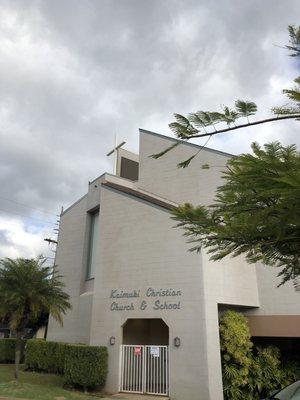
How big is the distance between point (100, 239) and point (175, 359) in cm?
656

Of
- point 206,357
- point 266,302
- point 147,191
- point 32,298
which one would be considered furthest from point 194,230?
point 147,191

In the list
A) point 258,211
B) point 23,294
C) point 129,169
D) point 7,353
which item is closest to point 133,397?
point 23,294

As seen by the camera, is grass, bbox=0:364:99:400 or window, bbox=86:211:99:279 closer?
grass, bbox=0:364:99:400

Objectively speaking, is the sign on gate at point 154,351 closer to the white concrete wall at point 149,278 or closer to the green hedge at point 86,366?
the white concrete wall at point 149,278

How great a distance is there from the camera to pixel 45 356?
58.9 feet

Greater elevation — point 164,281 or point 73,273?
point 73,273

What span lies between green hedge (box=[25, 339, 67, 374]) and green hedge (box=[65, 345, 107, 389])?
8.45ft

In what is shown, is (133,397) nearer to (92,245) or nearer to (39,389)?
(39,389)

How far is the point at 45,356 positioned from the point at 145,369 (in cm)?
624

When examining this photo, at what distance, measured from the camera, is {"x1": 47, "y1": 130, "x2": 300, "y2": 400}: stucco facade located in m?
13.4

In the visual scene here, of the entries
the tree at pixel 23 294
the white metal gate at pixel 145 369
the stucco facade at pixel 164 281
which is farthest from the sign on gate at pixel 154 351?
the tree at pixel 23 294

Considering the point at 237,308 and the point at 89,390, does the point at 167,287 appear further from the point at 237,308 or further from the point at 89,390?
the point at 89,390

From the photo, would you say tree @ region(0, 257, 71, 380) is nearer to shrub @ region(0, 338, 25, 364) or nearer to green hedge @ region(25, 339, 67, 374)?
green hedge @ region(25, 339, 67, 374)

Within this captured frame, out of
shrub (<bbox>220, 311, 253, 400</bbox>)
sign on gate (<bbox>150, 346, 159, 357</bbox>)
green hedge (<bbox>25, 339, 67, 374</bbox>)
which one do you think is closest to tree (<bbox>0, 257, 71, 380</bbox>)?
green hedge (<bbox>25, 339, 67, 374</bbox>)
